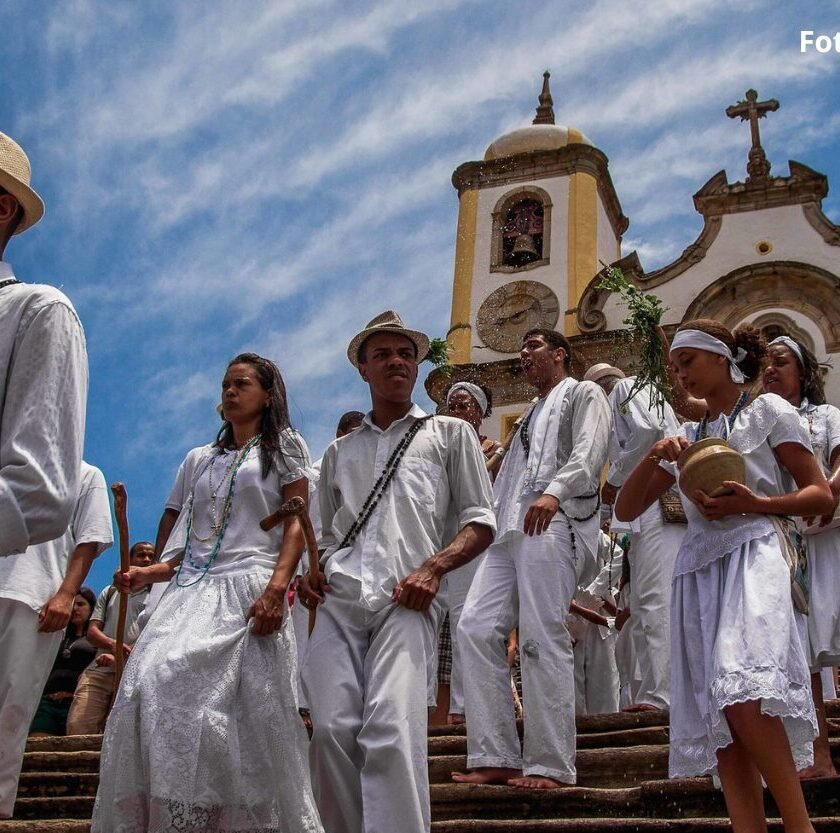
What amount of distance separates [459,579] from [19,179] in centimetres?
532

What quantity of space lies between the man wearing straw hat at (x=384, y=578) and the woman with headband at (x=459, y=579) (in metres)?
2.36

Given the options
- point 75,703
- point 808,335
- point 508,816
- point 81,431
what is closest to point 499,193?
point 808,335

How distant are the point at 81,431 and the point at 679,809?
3.31 meters

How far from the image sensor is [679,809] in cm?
498

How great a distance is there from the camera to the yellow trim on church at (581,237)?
24.5 meters

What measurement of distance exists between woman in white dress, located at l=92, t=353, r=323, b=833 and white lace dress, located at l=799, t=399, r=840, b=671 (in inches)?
103

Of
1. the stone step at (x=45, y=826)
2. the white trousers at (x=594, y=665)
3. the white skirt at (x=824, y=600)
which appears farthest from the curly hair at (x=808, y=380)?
the stone step at (x=45, y=826)

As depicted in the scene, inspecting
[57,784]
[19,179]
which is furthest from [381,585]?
[57,784]

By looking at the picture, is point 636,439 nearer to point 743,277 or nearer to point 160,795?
point 160,795

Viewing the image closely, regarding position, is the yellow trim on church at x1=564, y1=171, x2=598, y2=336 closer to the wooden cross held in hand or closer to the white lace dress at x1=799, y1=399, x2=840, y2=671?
the wooden cross held in hand

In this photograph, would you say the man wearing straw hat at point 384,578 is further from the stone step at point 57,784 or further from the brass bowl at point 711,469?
the stone step at point 57,784

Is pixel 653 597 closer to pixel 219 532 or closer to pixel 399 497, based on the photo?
pixel 399 497

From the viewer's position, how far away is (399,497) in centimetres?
466

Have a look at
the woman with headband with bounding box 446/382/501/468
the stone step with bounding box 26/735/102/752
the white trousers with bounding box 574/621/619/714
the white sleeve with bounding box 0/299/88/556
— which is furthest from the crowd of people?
the white trousers with bounding box 574/621/619/714
